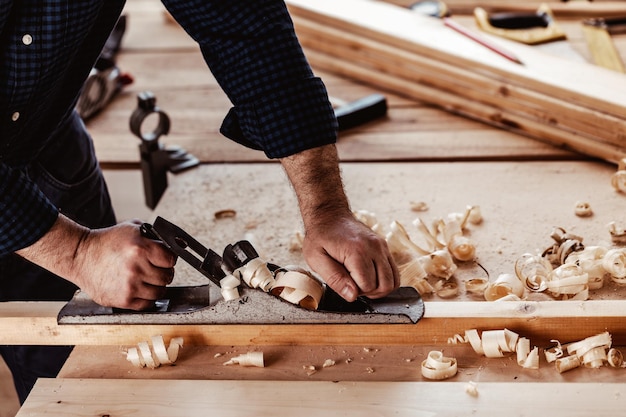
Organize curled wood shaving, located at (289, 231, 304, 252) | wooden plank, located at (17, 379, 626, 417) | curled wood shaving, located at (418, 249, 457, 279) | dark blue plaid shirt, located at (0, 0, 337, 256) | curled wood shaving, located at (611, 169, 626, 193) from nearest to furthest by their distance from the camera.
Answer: wooden plank, located at (17, 379, 626, 417) < dark blue plaid shirt, located at (0, 0, 337, 256) < curled wood shaving, located at (418, 249, 457, 279) < curled wood shaving, located at (289, 231, 304, 252) < curled wood shaving, located at (611, 169, 626, 193)

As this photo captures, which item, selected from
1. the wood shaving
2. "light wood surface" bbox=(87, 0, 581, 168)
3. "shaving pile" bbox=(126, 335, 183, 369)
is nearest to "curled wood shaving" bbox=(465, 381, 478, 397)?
the wood shaving

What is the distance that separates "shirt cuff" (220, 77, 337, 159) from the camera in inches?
49.2

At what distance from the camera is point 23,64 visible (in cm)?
124

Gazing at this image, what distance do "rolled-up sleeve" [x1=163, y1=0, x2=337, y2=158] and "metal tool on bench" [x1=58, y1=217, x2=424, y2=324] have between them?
216mm

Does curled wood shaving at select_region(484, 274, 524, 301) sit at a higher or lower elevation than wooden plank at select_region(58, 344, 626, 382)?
higher

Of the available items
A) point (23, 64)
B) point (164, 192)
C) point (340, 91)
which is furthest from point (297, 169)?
point (340, 91)

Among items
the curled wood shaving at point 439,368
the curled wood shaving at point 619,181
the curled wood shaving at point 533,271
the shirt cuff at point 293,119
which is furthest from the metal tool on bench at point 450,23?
the curled wood shaving at point 439,368

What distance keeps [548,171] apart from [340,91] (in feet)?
2.41

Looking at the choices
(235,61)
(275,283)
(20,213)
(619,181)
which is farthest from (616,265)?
(20,213)

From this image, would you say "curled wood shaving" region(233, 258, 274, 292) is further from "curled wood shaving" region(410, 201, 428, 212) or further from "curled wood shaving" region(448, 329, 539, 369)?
"curled wood shaving" region(410, 201, 428, 212)

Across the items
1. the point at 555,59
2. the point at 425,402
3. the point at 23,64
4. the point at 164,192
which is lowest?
the point at 164,192

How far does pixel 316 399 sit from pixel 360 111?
115 centimetres

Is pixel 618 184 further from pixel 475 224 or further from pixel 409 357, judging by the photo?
pixel 409 357

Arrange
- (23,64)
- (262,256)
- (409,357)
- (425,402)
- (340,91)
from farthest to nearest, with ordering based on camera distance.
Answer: (340,91) → (262,256) → (23,64) → (409,357) → (425,402)
